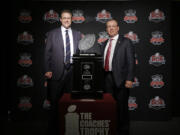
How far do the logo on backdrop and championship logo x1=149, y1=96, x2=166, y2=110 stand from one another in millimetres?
2109

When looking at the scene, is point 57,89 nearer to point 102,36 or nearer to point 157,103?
point 102,36

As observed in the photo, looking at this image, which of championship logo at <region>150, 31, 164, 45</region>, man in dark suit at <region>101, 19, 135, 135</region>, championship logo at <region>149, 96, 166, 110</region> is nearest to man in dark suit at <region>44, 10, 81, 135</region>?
man in dark suit at <region>101, 19, 135, 135</region>

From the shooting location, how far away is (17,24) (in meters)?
3.82

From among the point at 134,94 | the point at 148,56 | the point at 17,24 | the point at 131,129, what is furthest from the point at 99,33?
the point at 131,129

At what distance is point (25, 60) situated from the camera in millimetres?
3826

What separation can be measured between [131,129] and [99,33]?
182 cm

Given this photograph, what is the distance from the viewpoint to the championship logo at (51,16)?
12.5 ft

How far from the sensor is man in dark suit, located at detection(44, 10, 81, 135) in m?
3.19

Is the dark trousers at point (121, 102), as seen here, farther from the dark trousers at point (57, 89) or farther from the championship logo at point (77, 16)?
the championship logo at point (77, 16)

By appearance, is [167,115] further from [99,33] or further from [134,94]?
[99,33]

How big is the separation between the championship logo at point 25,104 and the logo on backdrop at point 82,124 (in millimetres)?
2122

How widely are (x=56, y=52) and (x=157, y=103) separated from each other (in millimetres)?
2105

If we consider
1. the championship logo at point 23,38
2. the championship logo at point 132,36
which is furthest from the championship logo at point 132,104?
the championship logo at point 23,38

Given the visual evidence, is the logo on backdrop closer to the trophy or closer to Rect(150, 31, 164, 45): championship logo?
the trophy
